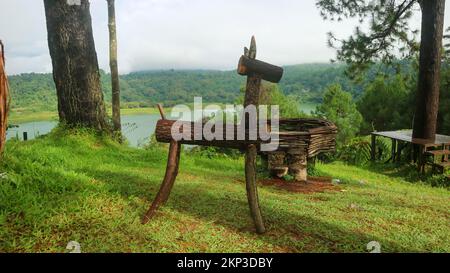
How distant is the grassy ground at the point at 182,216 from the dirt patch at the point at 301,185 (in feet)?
1.71

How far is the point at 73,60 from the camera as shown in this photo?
329 inches

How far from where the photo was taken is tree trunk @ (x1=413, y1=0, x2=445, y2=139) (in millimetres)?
13094

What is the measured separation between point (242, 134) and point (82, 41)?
19.8ft

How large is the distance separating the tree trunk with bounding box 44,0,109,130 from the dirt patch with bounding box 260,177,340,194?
14.7 ft

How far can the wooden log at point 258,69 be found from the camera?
3986mm

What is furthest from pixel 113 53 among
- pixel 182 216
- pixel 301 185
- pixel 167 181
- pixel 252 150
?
pixel 252 150

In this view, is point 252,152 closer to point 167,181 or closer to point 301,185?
point 167,181

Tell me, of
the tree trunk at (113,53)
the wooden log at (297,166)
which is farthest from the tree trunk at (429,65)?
the tree trunk at (113,53)

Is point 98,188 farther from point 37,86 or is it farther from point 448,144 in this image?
point 37,86

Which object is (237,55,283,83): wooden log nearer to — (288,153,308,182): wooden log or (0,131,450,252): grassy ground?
(0,131,450,252): grassy ground

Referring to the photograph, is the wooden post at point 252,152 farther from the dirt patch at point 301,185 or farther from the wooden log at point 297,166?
the wooden log at point 297,166

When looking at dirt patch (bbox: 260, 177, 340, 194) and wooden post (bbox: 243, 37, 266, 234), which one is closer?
wooden post (bbox: 243, 37, 266, 234)

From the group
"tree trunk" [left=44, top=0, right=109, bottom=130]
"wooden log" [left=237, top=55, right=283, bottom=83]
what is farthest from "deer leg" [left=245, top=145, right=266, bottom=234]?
"tree trunk" [left=44, top=0, right=109, bottom=130]

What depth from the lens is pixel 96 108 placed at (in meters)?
8.67
